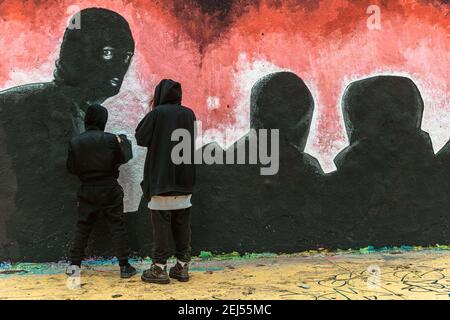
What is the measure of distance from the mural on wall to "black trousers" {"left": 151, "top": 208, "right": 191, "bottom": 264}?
0.68 metres

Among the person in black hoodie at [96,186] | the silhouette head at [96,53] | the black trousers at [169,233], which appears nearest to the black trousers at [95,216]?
the person in black hoodie at [96,186]

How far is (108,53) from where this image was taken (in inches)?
188

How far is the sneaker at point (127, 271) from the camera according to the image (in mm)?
4246

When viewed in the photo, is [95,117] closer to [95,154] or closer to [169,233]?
[95,154]

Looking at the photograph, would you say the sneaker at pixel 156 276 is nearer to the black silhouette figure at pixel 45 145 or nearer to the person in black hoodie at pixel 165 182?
the person in black hoodie at pixel 165 182

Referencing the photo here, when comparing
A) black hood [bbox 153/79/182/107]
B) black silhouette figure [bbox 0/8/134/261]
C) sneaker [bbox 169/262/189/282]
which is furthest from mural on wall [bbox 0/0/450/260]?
sneaker [bbox 169/262/189/282]

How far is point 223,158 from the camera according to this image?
4922 mm

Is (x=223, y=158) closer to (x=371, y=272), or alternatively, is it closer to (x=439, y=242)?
(x=371, y=272)

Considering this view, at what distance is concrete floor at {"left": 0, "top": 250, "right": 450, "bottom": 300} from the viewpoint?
3.74 meters

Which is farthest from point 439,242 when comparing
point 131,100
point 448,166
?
point 131,100

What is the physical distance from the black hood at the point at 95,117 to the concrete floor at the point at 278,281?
4.63 ft

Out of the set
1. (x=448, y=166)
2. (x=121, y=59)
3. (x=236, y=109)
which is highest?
(x=121, y=59)

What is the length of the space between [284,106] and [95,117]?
6.51 feet

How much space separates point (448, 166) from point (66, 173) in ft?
13.8
